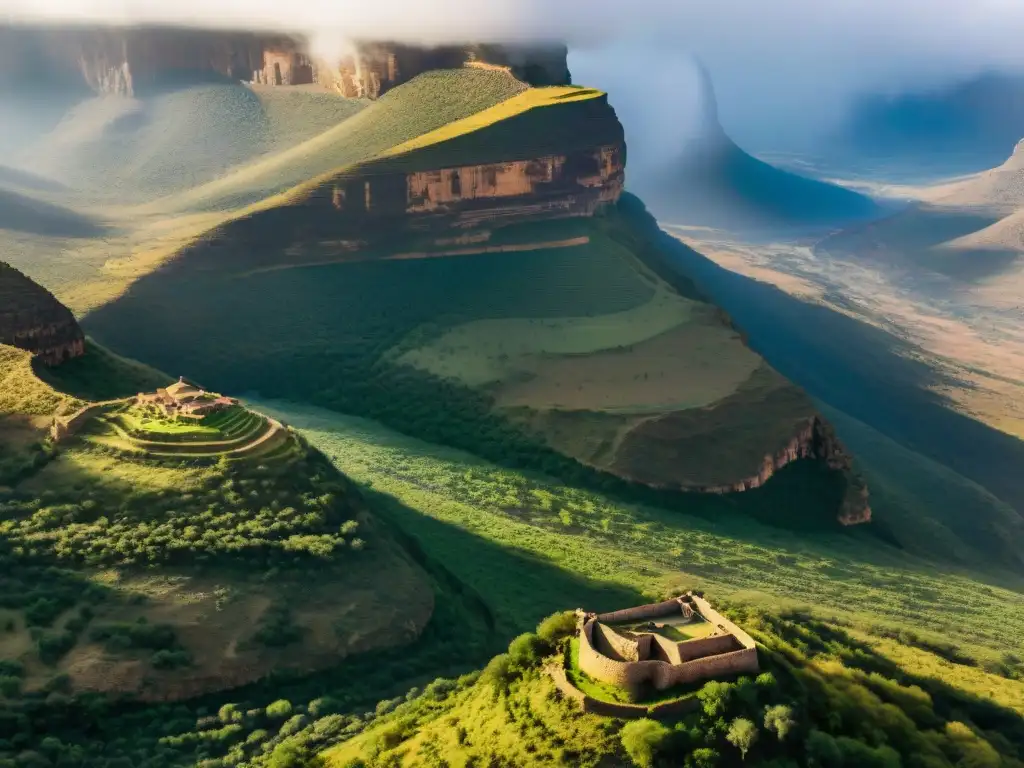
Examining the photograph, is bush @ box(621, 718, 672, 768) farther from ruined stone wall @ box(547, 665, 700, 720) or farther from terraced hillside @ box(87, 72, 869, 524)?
terraced hillside @ box(87, 72, 869, 524)

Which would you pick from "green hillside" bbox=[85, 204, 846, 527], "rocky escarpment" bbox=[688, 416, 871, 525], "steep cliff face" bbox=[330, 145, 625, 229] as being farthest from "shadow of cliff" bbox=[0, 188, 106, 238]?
"rocky escarpment" bbox=[688, 416, 871, 525]

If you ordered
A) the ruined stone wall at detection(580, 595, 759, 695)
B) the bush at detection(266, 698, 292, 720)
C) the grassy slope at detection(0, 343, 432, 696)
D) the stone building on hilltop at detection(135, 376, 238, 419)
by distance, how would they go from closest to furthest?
the ruined stone wall at detection(580, 595, 759, 695) → the bush at detection(266, 698, 292, 720) → the grassy slope at detection(0, 343, 432, 696) → the stone building on hilltop at detection(135, 376, 238, 419)

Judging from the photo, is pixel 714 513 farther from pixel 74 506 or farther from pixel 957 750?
pixel 74 506

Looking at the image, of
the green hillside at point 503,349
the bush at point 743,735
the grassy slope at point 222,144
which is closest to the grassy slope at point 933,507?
the green hillside at point 503,349

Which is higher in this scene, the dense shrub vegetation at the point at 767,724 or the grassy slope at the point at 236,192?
the grassy slope at the point at 236,192

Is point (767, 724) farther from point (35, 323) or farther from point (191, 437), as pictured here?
point (35, 323)

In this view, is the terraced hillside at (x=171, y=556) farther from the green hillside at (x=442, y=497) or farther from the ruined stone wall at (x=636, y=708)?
the ruined stone wall at (x=636, y=708)
